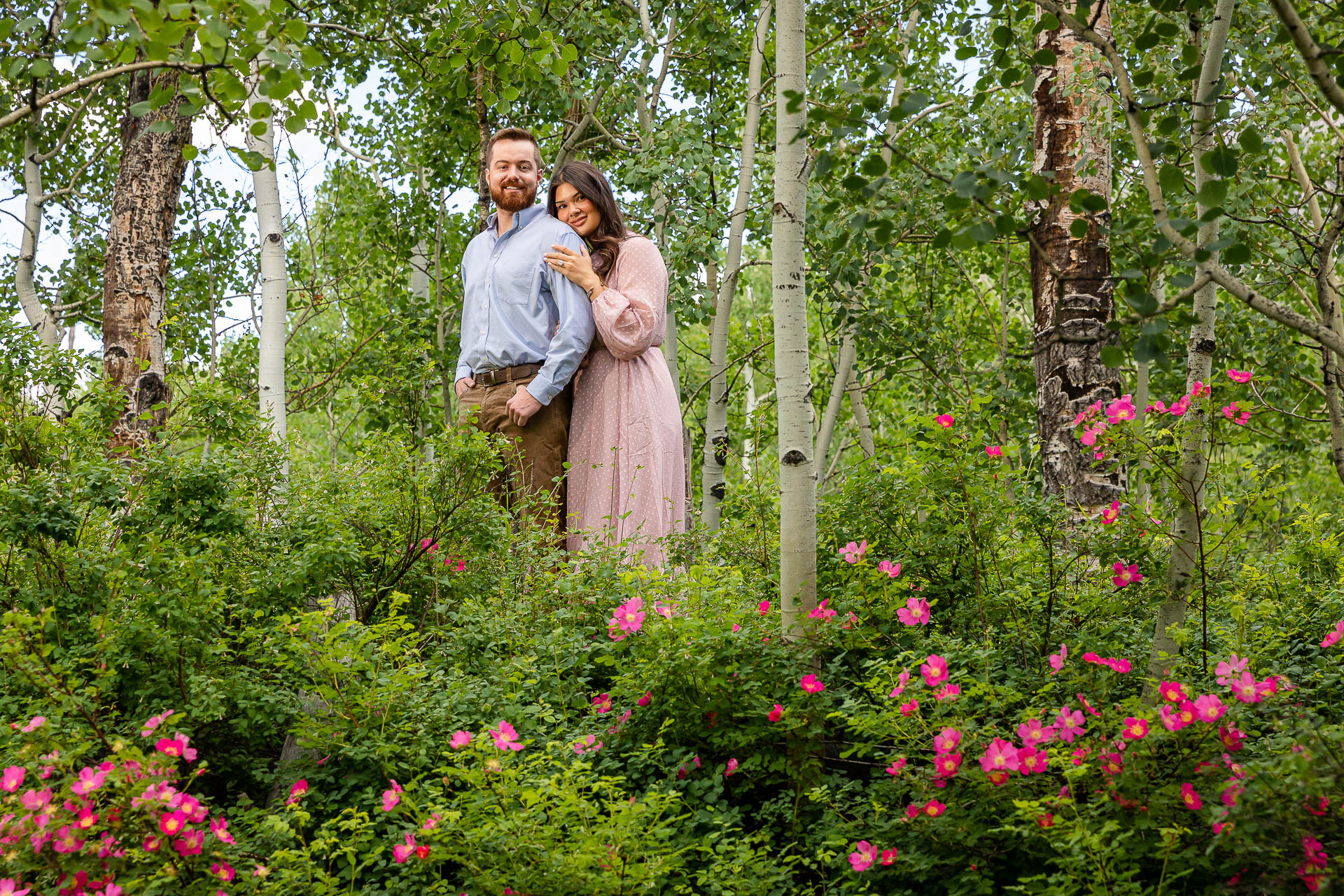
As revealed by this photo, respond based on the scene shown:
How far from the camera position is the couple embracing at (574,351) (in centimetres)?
449

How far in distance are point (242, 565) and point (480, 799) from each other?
1.50 m

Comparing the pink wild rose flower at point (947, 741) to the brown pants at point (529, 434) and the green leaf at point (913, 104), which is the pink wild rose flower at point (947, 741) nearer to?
the green leaf at point (913, 104)

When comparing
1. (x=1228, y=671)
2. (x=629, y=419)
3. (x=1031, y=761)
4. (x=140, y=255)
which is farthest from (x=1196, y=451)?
(x=140, y=255)

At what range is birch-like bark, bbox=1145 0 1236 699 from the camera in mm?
2365

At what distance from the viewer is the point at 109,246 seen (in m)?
5.41

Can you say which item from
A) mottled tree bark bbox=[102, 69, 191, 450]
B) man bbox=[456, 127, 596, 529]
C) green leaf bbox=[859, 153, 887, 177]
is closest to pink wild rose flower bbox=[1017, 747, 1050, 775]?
green leaf bbox=[859, 153, 887, 177]

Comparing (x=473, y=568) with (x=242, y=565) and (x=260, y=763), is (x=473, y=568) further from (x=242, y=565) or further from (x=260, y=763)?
(x=260, y=763)

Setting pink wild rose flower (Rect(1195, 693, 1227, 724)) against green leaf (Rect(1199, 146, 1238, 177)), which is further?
pink wild rose flower (Rect(1195, 693, 1227, 724))

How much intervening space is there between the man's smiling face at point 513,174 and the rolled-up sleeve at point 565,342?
0.42 m

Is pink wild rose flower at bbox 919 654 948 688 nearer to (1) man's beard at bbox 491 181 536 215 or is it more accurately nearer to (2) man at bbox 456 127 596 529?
(2) man at bbox 456 127 596 529

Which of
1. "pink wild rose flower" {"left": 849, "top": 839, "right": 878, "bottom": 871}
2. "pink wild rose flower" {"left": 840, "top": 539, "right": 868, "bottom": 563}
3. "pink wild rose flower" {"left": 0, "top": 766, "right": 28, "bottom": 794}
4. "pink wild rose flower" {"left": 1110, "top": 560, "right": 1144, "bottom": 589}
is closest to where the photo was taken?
"pink wild rose flower" {"left": 0, "top": 766, "right": 28, "bottom": 794}

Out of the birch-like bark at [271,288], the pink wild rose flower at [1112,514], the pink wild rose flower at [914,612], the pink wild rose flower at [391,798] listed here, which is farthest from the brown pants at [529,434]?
the pink wild rose flower at [1112,514]

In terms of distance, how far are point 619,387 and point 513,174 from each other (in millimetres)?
1127

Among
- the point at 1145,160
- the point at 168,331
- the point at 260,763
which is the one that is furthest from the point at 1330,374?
the point at 168,331
